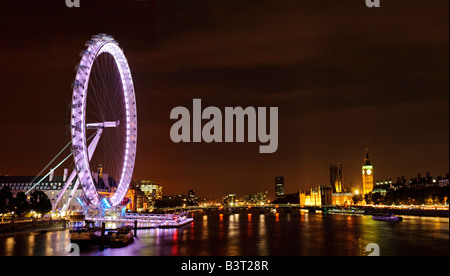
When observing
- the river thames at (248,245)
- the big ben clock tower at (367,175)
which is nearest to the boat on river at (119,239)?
the river thames at (248,245)

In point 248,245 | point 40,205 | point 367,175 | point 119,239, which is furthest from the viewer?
point 367,175

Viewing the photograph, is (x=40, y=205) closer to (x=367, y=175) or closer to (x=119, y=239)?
(x=119, y=239)

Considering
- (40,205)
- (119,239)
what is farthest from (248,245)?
(40,205)

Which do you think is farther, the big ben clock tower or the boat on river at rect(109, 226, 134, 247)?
the big ben clock tower

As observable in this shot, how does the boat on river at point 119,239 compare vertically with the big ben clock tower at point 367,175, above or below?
below

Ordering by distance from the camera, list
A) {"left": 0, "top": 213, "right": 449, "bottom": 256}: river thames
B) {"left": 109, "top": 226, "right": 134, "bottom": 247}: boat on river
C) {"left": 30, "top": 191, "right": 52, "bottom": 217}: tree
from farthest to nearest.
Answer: {"left": 30, "top": 191, "right": 52, "bottom": 217}: tree
{"left": 109, "top": 226, "right": 134, "bottom": 247}: boat on river
{"left": 0, "top": 213, "right": 449, "bottom": 256}: river thames

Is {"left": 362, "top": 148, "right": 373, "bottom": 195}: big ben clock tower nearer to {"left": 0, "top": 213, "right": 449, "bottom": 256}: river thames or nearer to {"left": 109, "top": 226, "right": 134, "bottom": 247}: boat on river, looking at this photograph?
{"left": 0, "top": 213, "right": 449, "bottom": 256}: river thames

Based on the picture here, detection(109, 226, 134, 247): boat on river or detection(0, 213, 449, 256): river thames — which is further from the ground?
detection(109, 226, 134, 247): boat on river

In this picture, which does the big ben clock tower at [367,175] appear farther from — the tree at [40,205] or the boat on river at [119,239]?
the boat on river at [119,239]

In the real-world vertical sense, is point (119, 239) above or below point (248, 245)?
above

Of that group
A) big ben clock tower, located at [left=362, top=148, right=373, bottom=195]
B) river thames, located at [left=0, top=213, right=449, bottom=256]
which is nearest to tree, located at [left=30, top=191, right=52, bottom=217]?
river thames, located at [left=0, top=213, right=449, bottom=256]
